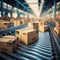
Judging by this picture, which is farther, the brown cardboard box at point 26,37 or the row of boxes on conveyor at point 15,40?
the brown cardboard box at point 26,37

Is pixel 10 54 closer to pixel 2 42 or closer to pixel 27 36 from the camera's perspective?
pixel 2 42

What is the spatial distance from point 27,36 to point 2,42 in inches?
36.3

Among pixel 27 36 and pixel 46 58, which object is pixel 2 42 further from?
pixel 46 58

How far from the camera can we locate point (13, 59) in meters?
2.82

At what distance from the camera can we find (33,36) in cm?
434

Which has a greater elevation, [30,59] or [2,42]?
[2,42]

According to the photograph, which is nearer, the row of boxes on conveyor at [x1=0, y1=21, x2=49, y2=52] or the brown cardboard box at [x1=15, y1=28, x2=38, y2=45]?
the row of boxes on conveyor at [x1=0, y1=21, x2=49, y2=52]

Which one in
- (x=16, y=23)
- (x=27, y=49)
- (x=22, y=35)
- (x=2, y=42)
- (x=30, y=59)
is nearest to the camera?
(x=30, y=59)

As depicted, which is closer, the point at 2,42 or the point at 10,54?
the point at 10,54

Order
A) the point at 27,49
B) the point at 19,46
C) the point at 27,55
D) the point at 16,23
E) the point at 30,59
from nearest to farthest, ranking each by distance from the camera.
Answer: the point at 30,59
the point at 27,55
the point at 27,49
the point at 19,46
the point at 16,23

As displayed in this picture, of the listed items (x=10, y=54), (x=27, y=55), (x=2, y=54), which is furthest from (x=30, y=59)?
(x=2, y=54)

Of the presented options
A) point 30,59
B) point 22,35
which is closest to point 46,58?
point 30,59

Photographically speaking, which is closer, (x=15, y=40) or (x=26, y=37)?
(x=15, y=40)

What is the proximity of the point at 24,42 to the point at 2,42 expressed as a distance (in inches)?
36.7
